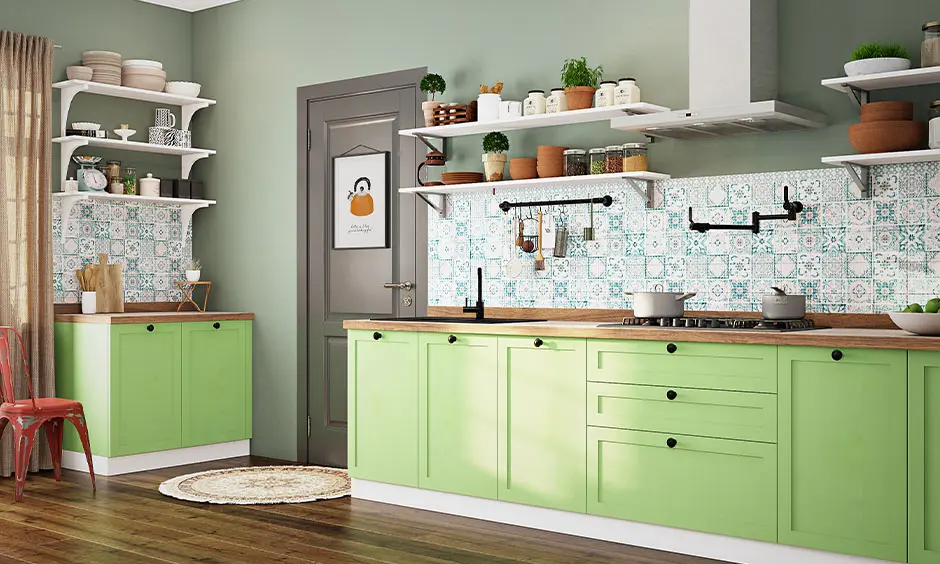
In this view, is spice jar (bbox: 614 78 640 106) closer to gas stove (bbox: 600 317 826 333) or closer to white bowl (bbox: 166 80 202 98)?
gas stove (bbox: 600 317 826 333)

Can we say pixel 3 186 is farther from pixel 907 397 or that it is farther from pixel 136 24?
pixel 907 397

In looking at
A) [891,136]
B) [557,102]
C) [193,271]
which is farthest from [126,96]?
[891,136]

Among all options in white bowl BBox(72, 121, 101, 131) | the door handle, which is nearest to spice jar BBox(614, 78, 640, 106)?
the door handle

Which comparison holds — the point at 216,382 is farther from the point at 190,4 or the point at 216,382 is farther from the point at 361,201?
the point at 190,4

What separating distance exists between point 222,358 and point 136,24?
80.2 inches

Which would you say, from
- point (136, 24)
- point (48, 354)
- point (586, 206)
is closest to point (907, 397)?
point (586, 206)

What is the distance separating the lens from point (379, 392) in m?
4.70

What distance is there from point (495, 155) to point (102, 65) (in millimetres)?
2407

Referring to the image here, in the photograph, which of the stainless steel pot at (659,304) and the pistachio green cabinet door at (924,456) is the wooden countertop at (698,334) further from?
the stainless steel pot at (659,304)

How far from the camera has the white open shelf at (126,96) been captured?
557 centimetres

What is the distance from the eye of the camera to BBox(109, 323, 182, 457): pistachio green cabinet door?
532cm

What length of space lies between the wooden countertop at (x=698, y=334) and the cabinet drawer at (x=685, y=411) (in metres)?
0.19

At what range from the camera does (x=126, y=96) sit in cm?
594

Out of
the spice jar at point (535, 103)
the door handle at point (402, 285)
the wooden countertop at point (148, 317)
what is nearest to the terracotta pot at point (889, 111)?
the spice jar at point (535, 103)
